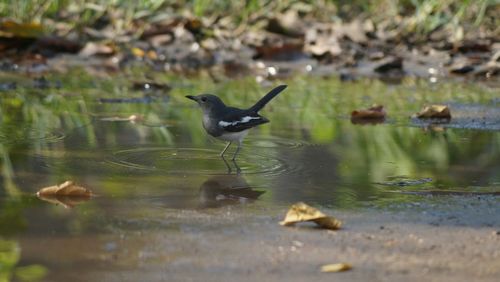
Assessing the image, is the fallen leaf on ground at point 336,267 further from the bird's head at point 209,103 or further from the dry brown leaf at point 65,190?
the bird's head at point 209,103

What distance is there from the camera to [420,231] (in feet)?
13.4

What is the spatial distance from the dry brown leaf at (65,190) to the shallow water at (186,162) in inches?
3.1

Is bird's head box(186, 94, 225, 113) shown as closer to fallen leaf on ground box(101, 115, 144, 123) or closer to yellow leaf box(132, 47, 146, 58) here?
fallen leaf on ground box(101, 115, 144, 123)

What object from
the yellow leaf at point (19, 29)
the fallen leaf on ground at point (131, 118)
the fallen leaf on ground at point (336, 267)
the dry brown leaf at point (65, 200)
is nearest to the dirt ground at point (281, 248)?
the fallen leaf on ground at point (336, 267)

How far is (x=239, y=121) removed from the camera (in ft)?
20.0

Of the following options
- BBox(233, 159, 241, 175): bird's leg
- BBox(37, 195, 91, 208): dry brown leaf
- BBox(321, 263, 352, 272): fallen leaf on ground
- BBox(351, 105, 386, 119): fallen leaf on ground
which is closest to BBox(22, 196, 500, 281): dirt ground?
BBox(321, 263, 352, 272): fallen leaf on ground

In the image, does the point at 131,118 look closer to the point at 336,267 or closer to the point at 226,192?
the point at 226,192

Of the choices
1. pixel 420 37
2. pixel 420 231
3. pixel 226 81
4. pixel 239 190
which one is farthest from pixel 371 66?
pixel 420 231

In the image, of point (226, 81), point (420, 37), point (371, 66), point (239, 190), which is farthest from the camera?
point (420, 37)

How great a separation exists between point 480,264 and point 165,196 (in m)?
1.65

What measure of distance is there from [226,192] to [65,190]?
0.83 meters

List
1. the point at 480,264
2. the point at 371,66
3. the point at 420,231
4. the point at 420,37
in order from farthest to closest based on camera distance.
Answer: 1. the point at 420,37
2. the point at 371,66
3. the point at 420,231
4. the point at 480,264

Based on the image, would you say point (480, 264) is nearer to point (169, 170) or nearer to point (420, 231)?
point (420, 231)

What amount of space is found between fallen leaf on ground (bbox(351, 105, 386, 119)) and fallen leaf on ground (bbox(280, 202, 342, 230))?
3.65m
